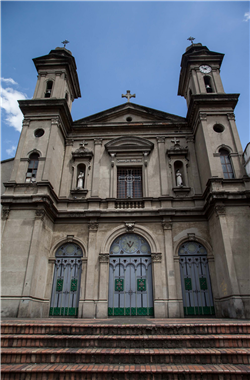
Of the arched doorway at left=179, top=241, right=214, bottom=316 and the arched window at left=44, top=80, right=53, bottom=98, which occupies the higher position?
the arched window at left=44, top=80, right=53, bottom=98

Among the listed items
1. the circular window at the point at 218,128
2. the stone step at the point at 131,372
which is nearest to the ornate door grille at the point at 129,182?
the circular window at the point at 218,128

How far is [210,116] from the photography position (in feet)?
49.8

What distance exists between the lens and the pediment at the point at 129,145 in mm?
16219

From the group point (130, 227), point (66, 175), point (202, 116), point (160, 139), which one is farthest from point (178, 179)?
point (66, 175)

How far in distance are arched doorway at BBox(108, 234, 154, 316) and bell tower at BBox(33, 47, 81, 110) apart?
1031 centimetres

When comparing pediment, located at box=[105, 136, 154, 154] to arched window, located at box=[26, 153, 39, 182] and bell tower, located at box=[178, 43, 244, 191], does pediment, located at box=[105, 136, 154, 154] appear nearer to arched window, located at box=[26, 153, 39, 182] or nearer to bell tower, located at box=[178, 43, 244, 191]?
bell tower, located at box=[178, 43, 244, 191]

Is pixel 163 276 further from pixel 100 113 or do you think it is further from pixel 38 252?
pixel 100 113

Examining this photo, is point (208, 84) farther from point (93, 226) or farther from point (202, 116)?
point (93, 226)

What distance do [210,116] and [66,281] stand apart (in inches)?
489

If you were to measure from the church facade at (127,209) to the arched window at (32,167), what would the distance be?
59 mm

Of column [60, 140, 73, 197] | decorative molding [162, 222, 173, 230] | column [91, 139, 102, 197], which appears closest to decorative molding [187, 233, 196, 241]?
decorative molding [162, 222, 173, 230]

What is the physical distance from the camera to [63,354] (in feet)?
17.7

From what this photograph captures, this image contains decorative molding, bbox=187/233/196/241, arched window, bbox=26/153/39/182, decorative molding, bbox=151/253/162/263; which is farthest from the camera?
arched window, bbox=26/153/39/182

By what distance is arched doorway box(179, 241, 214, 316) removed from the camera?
1235 cm
